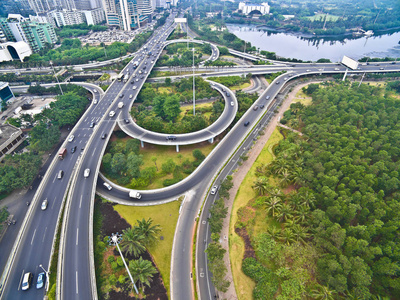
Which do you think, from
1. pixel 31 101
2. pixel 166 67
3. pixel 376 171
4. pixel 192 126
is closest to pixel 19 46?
pixel 31 101

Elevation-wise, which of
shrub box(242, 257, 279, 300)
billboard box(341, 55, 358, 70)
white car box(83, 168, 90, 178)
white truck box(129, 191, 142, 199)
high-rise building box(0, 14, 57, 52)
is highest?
high-rise building box(0, 14, 57, 52)

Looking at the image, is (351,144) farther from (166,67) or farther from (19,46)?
(19,46)

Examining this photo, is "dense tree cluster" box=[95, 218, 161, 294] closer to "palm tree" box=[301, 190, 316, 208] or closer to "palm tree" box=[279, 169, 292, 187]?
"palm tree" box=[279, 169, 292, 187]

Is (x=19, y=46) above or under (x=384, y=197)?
above

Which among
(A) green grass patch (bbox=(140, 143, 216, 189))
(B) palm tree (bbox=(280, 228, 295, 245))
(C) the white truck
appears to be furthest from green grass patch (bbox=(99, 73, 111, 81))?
(B) palm tree (bbox=(280, 228, 295, 245))

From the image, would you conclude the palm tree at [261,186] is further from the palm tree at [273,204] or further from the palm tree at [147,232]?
the palm tree at [147,232]

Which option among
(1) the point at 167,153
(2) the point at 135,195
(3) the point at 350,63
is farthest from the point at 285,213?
(3) the point at 350,63
